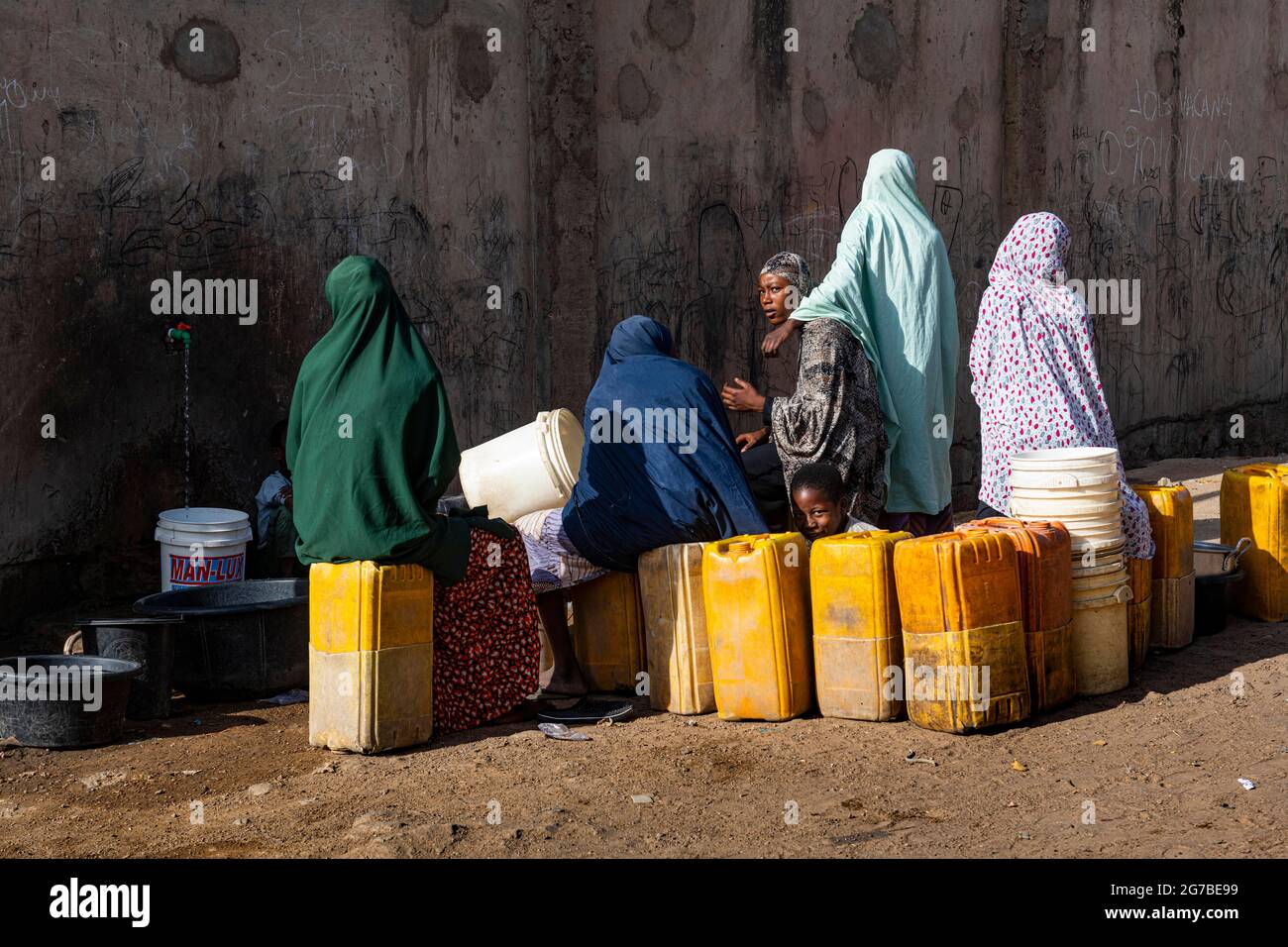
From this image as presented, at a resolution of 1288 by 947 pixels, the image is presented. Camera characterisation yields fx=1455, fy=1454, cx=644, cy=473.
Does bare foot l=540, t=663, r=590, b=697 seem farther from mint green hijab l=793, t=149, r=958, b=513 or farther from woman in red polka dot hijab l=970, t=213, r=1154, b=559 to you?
woman in red polka dot hijab l=970, t=213, r=1154, b=559

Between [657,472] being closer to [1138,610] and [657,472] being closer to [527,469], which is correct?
[527,469]

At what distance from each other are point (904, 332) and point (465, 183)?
2804 mm

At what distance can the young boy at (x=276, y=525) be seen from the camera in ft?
21.9

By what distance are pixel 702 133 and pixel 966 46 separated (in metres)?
2.40

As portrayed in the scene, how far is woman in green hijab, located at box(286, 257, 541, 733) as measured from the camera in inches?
183

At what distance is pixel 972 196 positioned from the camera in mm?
9664

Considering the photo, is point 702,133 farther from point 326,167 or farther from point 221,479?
point 221,479

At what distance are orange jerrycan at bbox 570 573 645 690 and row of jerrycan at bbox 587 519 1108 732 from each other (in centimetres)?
28

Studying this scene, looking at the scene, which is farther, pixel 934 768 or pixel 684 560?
pixel 684 560

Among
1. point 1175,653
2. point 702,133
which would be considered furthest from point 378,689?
point 702,133

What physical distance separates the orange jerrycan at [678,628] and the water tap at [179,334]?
2620 mm

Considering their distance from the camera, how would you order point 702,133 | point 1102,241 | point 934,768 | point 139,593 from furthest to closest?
1. point 1102,241
2. point 702,133
3. point 139,593
4. point 934,768

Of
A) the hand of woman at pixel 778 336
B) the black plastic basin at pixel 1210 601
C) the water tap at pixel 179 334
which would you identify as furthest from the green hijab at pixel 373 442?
the black plastic basin at pixel 1210 601

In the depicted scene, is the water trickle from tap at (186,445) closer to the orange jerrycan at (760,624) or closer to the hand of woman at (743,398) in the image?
the hand of woman at (743,398)
